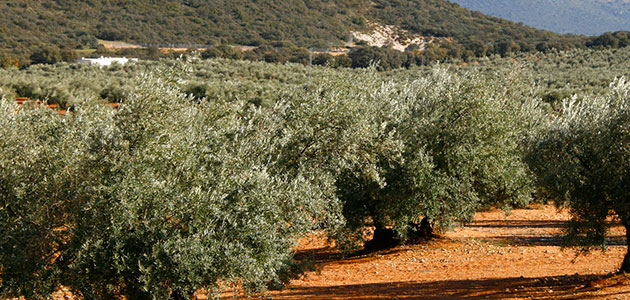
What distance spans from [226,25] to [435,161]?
286ft

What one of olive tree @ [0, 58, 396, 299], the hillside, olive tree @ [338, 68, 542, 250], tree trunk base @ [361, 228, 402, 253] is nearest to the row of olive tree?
olive tree @ [0, 58, 396, 299]

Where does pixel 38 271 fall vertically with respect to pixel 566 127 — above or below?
below

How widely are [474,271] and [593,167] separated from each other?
628 centimetres

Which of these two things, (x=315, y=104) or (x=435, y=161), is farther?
(x=435, y=161)

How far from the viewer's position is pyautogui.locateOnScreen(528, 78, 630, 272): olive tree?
516 inches

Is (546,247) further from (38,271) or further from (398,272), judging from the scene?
(38,271)

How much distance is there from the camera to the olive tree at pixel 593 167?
13094 millimetres

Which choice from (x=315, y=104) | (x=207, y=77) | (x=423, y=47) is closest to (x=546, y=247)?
(x=315, y=104)

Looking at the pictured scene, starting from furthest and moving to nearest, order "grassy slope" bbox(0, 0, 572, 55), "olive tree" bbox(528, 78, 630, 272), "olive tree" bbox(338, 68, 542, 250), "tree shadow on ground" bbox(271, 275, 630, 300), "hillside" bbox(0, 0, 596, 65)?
"grassy slope" bbox(0, 0, 572, 55) < "hillside" bbox(0, 0, 596, 65) < "olive tree" bbox(338, 68, 542, 250) < "tree shadow on ground" bbox(271, 275, 630, 300) < "olive tree" bbox(528, 78, 630, 272)

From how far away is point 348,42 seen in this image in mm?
102000

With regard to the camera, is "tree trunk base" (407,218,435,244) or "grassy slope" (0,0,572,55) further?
"grassy slope" (0,0,572,55)

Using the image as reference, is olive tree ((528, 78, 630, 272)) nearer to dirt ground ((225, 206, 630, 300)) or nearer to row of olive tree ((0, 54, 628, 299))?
row of olive tree ((0, 54, 628, 299))

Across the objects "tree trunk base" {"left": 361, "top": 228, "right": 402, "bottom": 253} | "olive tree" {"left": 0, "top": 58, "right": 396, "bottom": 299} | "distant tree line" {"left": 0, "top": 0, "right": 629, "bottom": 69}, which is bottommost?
"tree trunk base" {"left": 361, "top": 228, "right": 402, "bottom": 253}

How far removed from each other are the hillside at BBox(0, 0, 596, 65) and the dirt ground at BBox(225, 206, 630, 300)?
2397 inches
